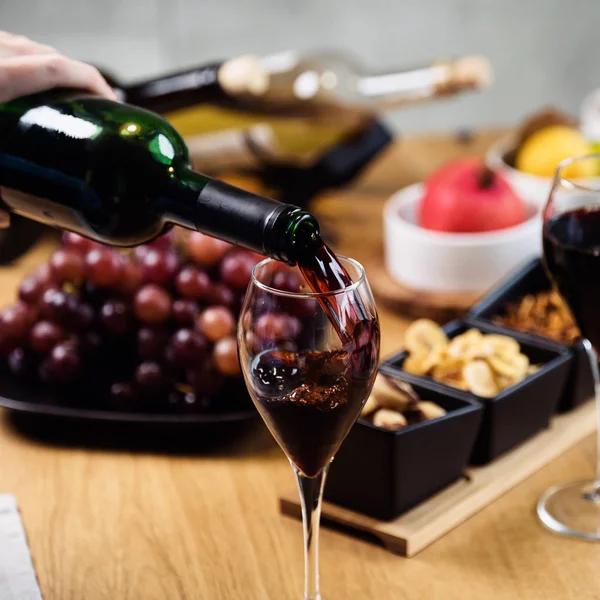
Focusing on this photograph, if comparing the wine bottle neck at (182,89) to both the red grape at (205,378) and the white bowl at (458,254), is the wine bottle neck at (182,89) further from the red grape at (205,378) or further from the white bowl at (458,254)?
the red grape at (205,378)

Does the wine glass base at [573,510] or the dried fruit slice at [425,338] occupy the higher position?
the dried fruit slice at [425,338]

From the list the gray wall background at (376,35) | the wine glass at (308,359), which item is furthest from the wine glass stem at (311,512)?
the gray wall background at (376,35)

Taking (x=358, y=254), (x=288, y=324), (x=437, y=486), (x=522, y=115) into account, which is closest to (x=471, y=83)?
(x=358, y=254)

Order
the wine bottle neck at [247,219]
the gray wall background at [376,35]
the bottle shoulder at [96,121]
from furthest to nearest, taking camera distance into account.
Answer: the gray wall background at [376,35] < the bottle shoulder at [96,121] < the wine bottle neck at [247,219]

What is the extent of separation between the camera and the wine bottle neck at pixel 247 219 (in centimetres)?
62

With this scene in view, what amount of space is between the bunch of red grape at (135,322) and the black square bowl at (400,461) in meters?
0.20

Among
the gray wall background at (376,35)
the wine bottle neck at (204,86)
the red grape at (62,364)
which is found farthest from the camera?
the gray wall background at (376,35)

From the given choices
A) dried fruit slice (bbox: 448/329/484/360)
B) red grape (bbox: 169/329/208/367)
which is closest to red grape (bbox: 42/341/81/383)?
red grape (bbox: 169/329/208/367)

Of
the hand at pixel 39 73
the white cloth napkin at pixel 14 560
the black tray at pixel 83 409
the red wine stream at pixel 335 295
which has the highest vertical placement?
the hand at pixel 39 73

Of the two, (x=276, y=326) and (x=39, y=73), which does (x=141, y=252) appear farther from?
(x=276, y=326)

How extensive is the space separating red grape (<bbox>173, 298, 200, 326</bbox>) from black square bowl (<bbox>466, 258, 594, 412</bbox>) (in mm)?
289

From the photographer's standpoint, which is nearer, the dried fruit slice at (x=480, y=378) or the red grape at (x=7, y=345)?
the dried fruit slice at (x=480, y=378)

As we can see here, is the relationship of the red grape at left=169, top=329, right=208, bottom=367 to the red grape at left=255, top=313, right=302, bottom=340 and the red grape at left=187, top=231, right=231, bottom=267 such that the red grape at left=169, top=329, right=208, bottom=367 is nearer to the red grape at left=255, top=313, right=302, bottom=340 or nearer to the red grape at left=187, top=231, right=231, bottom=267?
the red grape at left=187, top=231, right=231, bottom=267

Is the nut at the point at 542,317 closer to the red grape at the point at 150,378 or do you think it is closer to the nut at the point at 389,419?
the nut at the point at 389,419
